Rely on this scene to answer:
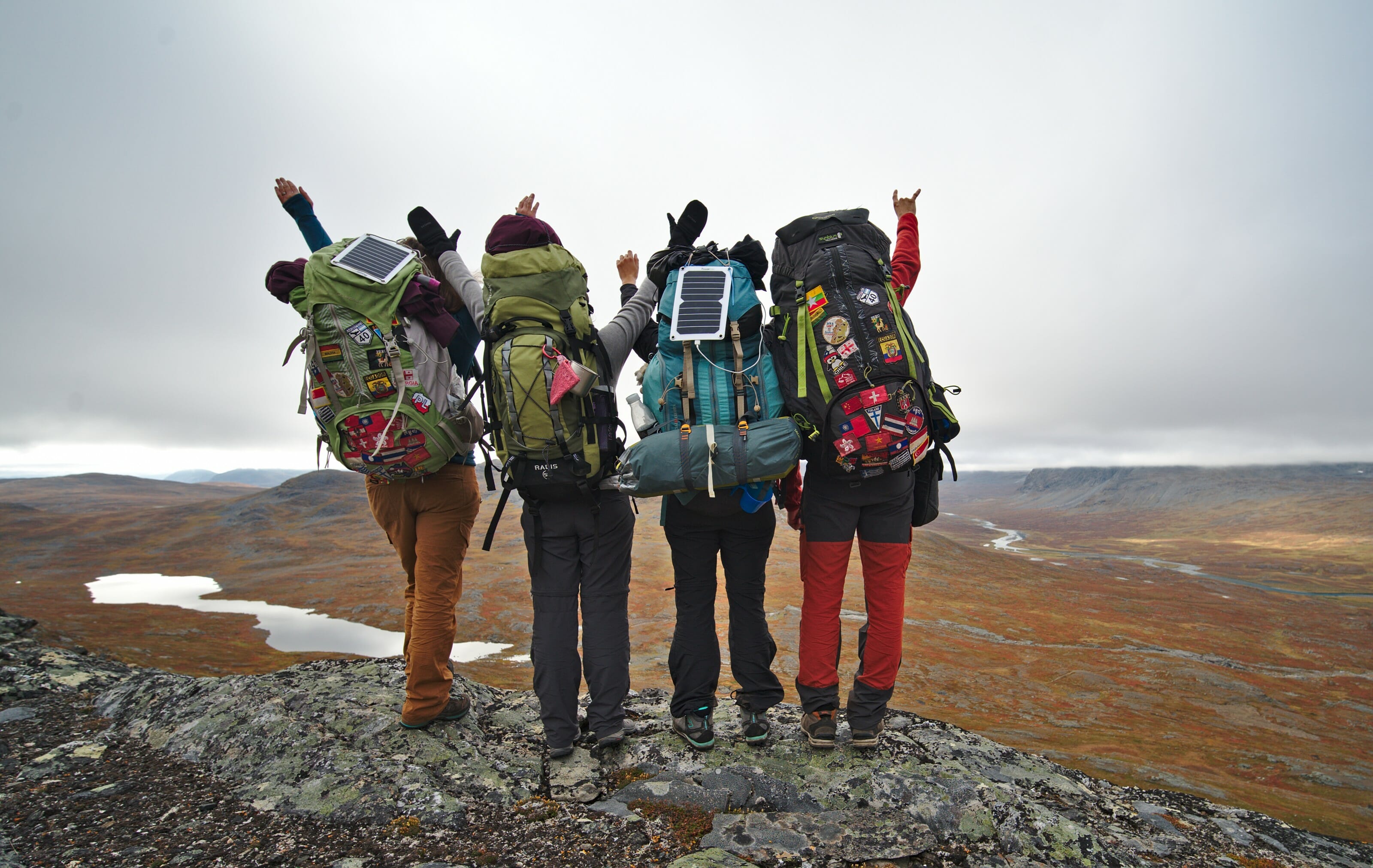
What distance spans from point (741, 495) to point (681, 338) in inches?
54.8

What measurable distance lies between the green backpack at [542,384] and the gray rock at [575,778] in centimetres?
216

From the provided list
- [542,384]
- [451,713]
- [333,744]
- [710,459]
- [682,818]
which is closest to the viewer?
[682,818]

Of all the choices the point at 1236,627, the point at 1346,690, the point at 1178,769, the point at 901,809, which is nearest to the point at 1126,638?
the point at 1346,690

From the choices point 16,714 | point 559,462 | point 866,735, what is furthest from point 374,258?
point 16,714

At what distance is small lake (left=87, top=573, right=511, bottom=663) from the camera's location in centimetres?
3672

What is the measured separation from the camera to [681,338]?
178 inches

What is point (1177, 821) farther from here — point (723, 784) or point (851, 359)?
point (851, 359)

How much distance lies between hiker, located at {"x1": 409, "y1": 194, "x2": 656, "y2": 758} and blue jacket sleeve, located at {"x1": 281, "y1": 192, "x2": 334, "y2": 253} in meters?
2.02

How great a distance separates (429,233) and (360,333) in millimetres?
1266

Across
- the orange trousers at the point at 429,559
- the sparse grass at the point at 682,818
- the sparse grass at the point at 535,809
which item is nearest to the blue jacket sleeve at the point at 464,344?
the orange trousers at the point at 429,559

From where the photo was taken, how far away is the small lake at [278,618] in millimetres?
36719

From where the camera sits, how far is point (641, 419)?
481cm

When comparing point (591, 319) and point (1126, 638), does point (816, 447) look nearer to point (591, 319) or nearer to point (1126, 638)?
point (591, 319)

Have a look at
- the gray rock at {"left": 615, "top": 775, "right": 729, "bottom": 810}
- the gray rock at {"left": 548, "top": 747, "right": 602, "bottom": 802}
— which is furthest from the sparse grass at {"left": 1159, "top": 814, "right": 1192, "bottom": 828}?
the gray rock at {"left": 548, "top": 747, "right": 602, "bottom": 802}
